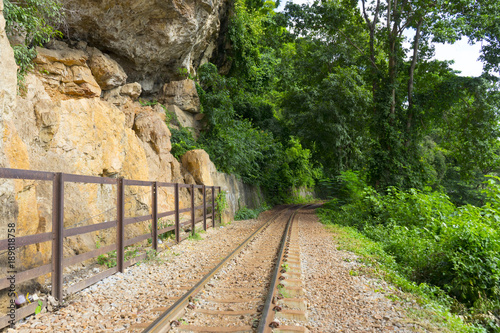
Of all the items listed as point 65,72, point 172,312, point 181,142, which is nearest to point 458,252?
point 172,312

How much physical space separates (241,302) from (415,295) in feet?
9.66

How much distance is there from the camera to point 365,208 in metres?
15.3

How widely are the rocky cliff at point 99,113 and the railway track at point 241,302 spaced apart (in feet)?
7.74

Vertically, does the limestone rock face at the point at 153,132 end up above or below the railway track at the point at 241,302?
above

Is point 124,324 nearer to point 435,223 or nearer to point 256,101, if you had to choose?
point 435,223

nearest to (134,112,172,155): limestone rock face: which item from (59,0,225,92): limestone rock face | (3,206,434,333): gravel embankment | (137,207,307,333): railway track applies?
(59,0,225,92): limestone rock face

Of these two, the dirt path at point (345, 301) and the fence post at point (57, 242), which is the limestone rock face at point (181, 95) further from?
the fence post at point (57, 242)

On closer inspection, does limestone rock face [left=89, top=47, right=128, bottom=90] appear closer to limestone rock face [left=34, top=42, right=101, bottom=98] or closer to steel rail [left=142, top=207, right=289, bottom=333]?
limestone rock face [left=34, top=42, right=101, bottom=98]

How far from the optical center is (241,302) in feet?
15.2

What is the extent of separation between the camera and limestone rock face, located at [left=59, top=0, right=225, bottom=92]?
437 inches

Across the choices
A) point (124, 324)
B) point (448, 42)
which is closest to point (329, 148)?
point (448, 42)

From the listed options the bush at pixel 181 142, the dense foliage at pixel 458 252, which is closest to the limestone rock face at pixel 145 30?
the bush at pixel 181 142

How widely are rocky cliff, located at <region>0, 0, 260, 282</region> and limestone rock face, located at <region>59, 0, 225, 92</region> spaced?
4 cm

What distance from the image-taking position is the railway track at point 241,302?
3748mm
